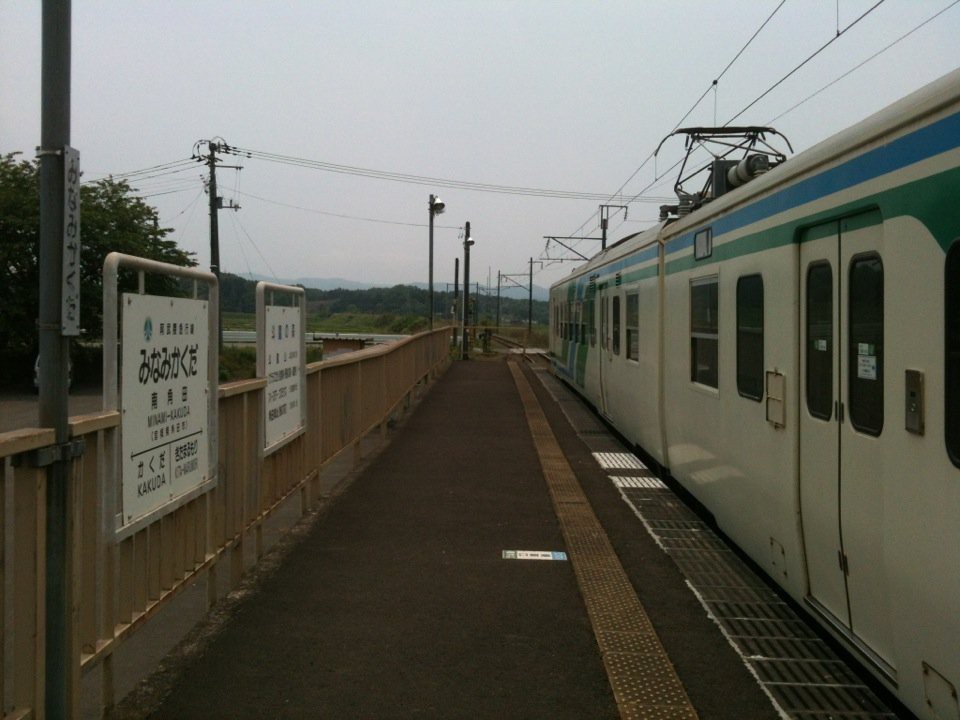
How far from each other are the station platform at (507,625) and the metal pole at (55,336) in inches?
34.5

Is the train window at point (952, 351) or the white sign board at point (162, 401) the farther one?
Answer: the white sign board at point (162, 401)

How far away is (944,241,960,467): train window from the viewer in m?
3.34

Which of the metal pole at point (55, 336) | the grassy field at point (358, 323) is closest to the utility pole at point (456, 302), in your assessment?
the grassy field at point (358, 323)

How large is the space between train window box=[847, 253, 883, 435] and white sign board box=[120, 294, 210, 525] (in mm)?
3076

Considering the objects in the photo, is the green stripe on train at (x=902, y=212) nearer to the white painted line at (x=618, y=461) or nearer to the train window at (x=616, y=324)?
the white painted line at (x=618, y=461)

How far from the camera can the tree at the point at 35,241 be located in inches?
1132

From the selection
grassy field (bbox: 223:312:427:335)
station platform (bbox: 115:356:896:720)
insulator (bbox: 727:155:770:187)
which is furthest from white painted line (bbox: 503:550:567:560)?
grassy field (bbox: 223:312:427:335)

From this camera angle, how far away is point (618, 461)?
1130cm

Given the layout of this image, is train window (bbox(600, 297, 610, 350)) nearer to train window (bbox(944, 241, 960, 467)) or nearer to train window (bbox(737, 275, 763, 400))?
train window (bbox(737, 275, 763, 400))

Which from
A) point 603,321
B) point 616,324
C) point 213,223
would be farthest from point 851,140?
point 213,223

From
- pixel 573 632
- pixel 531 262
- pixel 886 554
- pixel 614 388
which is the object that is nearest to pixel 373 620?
pixel 573 632

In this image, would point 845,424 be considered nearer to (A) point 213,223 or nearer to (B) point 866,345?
(B) point 866,345

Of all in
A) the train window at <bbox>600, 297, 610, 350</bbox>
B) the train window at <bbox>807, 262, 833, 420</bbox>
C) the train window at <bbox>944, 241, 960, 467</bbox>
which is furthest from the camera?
the train window at <bbox>600, 297, 610, 350</bbox>

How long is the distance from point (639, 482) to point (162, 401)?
20.9ft
